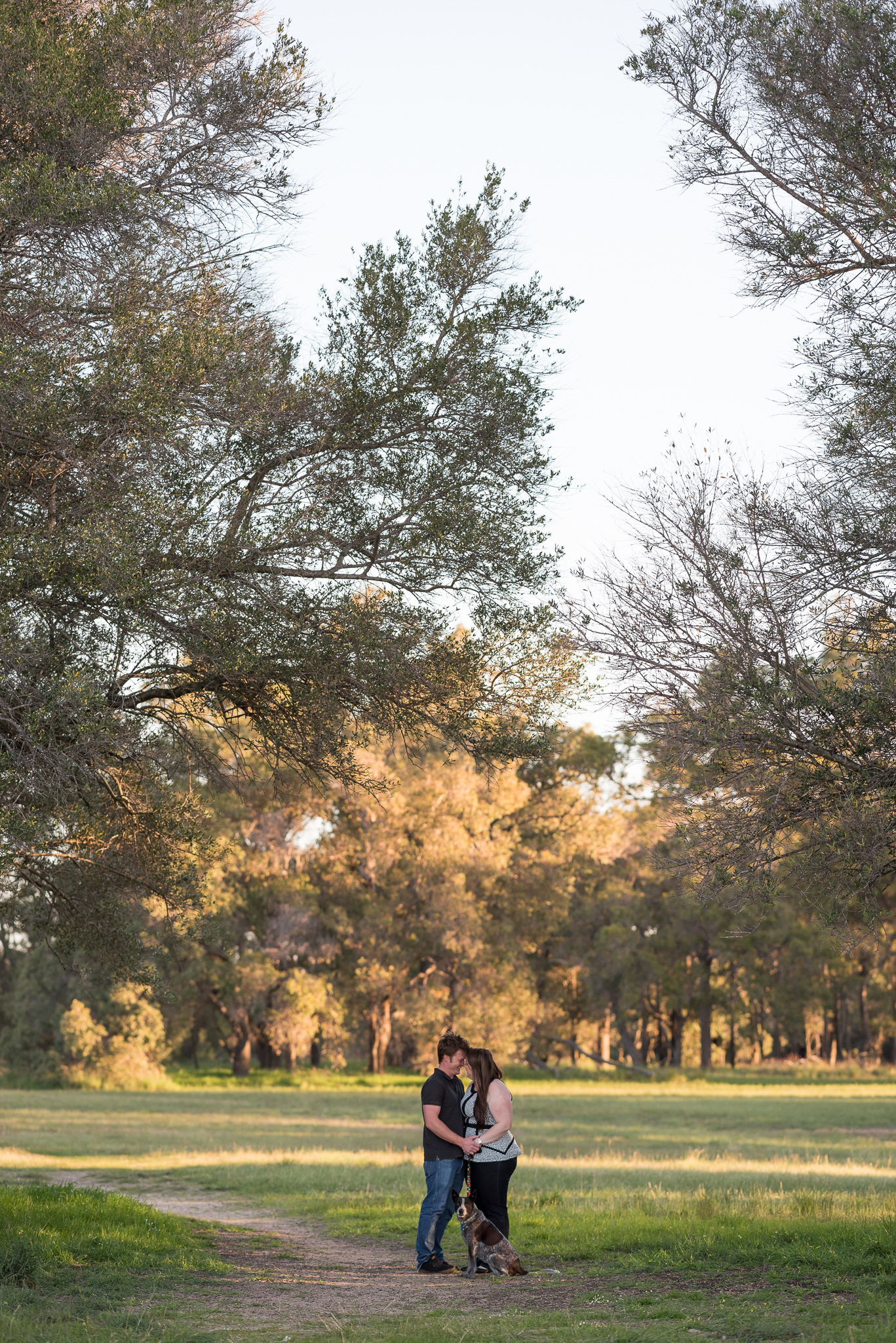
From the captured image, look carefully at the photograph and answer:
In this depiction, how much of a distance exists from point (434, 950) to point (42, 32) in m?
38.2

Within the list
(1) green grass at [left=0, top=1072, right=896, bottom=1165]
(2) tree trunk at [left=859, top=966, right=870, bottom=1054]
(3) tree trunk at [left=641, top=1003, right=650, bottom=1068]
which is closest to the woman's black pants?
(1) green grass at [left=0, top=1072, right=896, bottom=1165]

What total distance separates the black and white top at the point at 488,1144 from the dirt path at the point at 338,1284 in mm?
869

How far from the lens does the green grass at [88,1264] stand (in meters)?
7.60

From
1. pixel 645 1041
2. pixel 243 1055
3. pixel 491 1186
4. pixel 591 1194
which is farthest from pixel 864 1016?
pixel 491 1186

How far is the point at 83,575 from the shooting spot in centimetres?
884

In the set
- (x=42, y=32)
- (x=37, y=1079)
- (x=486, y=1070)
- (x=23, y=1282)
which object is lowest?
(x=37, y=1079)

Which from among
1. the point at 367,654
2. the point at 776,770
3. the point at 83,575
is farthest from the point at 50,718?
the point at 776,770

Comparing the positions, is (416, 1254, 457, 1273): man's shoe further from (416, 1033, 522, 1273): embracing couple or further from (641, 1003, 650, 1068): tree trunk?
(641, 1003, 650, 1068): tree trunk

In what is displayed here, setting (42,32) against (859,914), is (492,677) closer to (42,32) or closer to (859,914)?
(859,914)

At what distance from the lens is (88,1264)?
31.9ft

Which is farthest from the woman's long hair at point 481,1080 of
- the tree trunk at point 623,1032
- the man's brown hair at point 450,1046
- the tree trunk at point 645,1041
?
the tree trunk at point 645,1041

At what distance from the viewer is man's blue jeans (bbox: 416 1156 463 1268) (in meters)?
9.66

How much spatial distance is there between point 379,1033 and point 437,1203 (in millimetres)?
39897

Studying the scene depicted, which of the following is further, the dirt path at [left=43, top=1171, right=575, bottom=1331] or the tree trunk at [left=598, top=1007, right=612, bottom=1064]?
the tree trunk at [left=598, top=1007, right=612, bottom=1064]
